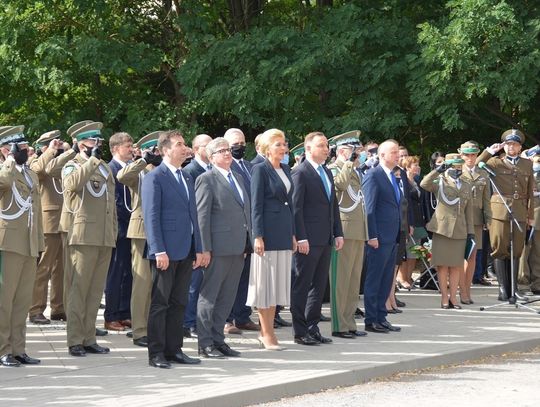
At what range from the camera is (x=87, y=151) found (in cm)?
1066

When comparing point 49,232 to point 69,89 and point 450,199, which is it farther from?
point 69,89

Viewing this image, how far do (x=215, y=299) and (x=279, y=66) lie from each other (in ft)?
37.4

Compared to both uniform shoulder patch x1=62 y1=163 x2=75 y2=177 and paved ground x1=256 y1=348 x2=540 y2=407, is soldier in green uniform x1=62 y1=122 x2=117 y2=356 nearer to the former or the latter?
uniform shoulder patch x1=62 y1=163 x2=75 y2=177

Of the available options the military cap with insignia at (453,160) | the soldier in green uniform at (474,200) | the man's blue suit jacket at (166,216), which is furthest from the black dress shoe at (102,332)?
the soldier in green uniform at (474,200)

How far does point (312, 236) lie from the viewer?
11.2 meters

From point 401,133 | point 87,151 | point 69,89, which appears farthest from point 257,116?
point 87,151

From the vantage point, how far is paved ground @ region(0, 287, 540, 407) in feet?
27.9

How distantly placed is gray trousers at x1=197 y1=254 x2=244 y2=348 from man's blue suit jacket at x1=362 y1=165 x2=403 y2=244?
2501mm

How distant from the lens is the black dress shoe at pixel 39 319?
1248 centimetres

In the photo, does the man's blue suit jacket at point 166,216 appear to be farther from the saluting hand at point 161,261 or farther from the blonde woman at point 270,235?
the blonde woman at point 270,235

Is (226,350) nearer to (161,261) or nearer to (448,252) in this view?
(161,261)

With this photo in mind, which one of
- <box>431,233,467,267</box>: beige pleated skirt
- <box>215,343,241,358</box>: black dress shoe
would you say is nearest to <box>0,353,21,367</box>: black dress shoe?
<box>215,343,241,358</box>: black dress shoe

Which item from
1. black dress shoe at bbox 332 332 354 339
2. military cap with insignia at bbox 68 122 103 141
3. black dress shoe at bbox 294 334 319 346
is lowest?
black dress shoe at bbox 294 334 319 346

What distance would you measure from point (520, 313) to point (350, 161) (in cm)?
351
